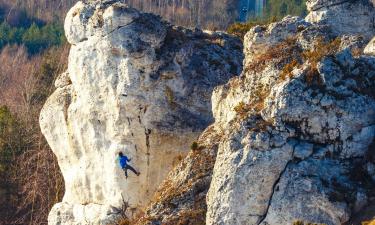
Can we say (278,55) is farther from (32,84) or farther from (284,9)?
(284,9)

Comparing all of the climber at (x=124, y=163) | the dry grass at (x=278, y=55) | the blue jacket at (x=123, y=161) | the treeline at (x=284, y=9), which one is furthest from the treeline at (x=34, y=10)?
the dry grass at (x=278, y=55)

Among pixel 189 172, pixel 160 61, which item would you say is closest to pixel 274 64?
pixel 189 172

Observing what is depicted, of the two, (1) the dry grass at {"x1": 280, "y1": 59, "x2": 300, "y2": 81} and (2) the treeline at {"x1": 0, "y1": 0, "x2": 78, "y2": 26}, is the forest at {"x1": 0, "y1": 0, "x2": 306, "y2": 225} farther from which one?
(1) the dry grass at {"x1": 280, "y1": 59, "x2": 300, "y2": 81}

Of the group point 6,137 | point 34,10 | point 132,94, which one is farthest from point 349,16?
point 34,10

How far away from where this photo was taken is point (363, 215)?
19.4 meters

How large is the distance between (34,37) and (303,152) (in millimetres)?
108869

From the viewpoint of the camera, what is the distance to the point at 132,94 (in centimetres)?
2956

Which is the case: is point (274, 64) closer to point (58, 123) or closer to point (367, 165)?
point (367, 165)

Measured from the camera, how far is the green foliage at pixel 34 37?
407ft

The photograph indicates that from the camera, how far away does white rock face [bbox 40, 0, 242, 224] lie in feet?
97.7

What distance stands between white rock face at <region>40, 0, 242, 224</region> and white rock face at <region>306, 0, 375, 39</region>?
13.6ft

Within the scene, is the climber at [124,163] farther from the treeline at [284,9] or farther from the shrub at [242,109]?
the treeline at [284,9]

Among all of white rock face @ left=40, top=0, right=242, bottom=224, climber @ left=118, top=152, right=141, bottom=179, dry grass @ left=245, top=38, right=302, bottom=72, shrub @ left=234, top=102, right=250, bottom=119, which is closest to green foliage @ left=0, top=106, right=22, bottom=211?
white rock face @ left=40, top=0, right=242, bottom=224

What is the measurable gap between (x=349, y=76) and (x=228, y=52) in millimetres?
11770
